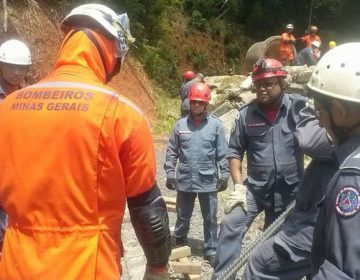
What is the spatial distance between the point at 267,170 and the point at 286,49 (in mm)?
13907

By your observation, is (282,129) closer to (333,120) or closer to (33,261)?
(333,120)

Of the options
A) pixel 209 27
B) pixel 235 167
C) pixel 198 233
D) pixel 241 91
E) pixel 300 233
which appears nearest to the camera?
pixel 300 233

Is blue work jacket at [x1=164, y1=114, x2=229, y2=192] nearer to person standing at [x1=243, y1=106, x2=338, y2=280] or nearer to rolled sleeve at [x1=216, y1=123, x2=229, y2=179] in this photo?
rolled sleeve at [x1=216, y1=123, x2=229, y2=179]

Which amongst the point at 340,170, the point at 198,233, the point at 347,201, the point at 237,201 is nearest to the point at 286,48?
the point at 198,233

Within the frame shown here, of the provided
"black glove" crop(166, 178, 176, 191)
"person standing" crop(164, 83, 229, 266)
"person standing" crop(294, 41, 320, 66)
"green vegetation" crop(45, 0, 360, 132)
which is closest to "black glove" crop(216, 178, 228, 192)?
"person standing" crop(164, 83, 229, 266)

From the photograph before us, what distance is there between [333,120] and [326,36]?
94.2 feet

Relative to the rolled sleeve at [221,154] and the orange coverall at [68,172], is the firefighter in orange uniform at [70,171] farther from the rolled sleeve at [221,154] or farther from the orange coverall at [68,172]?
the rolled sleeve at [221,154]

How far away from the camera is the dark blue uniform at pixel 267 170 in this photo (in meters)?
4.47

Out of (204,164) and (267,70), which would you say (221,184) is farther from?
(267,70)

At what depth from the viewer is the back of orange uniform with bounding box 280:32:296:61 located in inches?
688

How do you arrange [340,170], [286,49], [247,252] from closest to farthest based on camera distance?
[340,170], [247,252], [286,49]

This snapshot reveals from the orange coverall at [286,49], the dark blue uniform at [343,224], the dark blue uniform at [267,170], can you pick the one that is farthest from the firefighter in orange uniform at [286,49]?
the dark blue uniform at [343,224]

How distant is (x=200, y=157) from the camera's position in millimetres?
6062

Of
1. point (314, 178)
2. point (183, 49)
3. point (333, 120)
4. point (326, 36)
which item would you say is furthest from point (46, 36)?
point (326, 36)
